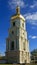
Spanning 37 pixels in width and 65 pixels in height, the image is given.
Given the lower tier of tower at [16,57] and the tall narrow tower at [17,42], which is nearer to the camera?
the lower tier of tower at [16,57]

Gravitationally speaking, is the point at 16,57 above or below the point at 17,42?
below

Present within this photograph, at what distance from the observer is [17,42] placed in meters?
42.2

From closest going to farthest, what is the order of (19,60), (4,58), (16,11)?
(19,60), (4,58), (16,11)

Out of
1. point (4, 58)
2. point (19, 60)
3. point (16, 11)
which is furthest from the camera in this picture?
point (16, 11)

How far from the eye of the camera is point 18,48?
4166 cm

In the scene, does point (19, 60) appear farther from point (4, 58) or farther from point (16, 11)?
point (16, 11)

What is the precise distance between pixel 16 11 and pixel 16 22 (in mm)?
3729

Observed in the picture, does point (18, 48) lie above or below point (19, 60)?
above

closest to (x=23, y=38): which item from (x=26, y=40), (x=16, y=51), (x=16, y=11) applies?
(x=26, y=40)

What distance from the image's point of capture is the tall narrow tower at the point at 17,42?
135 ft

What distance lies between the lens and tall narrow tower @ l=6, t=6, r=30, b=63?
41.3 meters

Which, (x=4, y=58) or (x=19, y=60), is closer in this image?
(x=19, y=60)

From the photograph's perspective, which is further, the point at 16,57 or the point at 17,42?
the point at 17,42

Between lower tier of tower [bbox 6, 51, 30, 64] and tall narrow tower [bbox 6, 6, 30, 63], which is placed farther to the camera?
tall narrow tower [bbox 6, 6, 30, 63]
